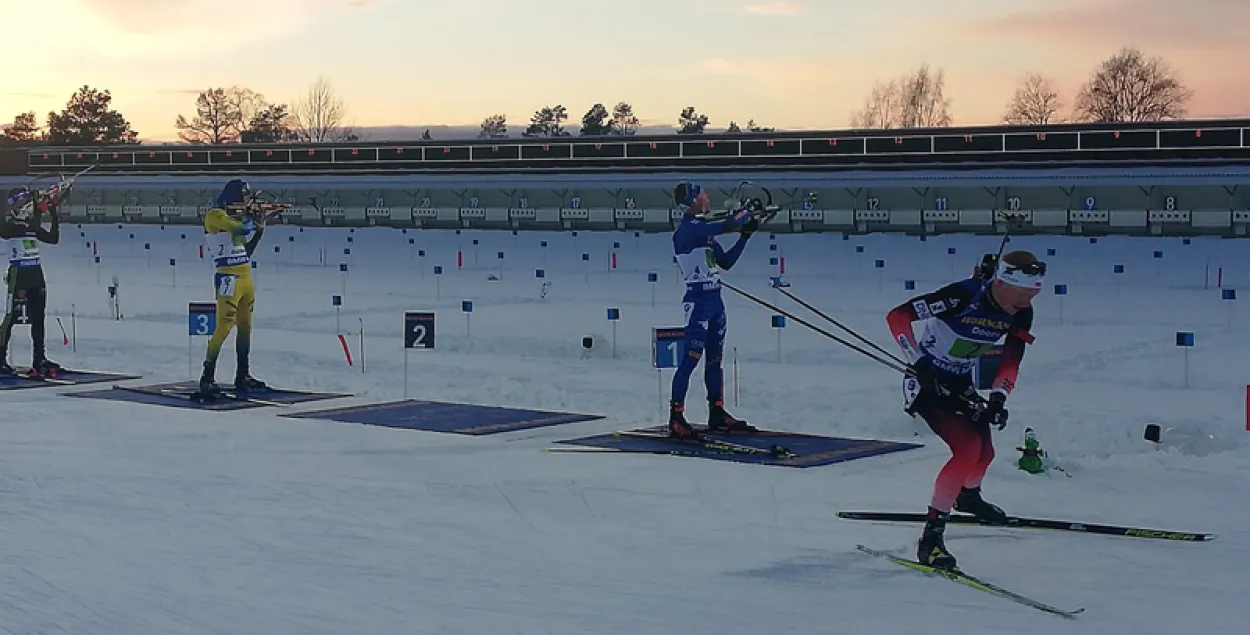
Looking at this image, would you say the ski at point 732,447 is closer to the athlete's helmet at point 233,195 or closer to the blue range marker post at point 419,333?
the blue range marker post at point 419,333

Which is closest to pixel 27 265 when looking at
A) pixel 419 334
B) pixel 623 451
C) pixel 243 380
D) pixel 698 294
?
pixel 243 380

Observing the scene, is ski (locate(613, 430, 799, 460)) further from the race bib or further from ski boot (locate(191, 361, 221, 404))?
ski boot (locate(191, 361, 221, 404))

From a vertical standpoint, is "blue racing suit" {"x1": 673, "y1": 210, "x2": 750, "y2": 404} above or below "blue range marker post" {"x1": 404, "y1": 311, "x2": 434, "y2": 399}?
above

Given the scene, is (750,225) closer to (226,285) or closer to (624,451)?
(624,451)

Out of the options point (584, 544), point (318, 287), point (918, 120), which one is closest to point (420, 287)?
point (318, 287)

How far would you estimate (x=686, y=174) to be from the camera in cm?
7244

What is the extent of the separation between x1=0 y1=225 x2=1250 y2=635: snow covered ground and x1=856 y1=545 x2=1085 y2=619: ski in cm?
10

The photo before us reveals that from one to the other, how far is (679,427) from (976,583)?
5.52 metres

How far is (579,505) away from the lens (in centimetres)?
1145

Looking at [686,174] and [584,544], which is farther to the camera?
[686,174]

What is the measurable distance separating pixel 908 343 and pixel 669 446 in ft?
16.0

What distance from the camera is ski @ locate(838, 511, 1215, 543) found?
10008mm

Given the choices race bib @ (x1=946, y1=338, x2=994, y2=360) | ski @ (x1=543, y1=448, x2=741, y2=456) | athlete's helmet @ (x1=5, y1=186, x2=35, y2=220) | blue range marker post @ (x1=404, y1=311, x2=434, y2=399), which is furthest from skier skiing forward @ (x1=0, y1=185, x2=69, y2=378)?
race bib @ (x1=946, y1=338, x2=994, y2=360)

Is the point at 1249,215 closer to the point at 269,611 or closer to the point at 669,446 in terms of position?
the point at 669,446
